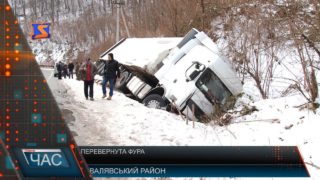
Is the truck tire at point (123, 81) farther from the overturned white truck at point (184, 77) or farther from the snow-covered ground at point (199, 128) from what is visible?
the snow-covered ground at point (199, 128)

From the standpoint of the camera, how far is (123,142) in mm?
7227

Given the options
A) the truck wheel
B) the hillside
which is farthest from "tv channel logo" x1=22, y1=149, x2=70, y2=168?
the truck wheel

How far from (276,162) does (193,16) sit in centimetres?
2165

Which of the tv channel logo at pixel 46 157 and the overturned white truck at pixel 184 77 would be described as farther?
the overturned white truck at pixel 184 77

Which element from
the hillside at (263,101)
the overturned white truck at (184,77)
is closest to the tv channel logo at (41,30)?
the hillside at (263,101)

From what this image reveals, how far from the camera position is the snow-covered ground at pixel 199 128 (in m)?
7.55

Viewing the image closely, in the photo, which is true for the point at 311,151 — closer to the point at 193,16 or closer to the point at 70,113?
the point at 70,113

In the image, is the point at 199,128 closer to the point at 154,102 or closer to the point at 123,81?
the point at 154,102

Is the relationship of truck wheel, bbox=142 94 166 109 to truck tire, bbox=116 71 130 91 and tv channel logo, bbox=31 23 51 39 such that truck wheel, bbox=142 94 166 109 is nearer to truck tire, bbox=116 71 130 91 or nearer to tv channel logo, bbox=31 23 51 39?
truck tire, bbox=116 71 130 91

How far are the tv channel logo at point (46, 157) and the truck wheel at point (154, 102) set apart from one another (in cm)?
1001

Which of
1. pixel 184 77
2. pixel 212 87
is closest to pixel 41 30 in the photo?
pixel 184 77

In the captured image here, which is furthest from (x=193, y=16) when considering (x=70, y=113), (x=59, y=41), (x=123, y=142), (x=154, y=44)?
(x=59, y=41)

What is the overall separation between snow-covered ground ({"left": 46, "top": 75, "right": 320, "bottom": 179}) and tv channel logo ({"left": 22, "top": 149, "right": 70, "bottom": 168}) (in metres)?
4.48

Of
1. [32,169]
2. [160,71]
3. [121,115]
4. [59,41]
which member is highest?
[32,169]
